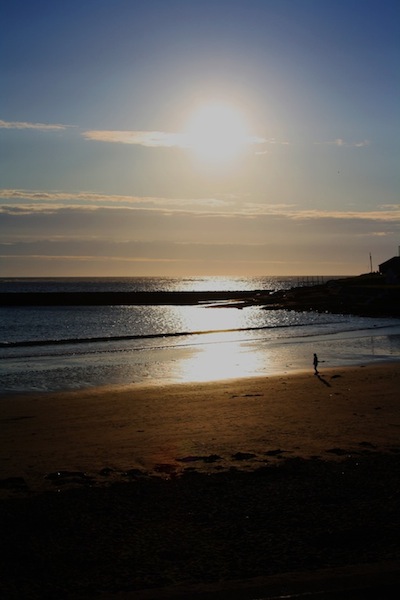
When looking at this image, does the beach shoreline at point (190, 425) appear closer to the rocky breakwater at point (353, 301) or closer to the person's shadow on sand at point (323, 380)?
the person's shadow on sand at point (323, 380)

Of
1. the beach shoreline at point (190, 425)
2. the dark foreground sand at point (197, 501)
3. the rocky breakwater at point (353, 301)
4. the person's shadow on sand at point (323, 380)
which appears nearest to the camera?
the dark foreground sand at point (197, 501)

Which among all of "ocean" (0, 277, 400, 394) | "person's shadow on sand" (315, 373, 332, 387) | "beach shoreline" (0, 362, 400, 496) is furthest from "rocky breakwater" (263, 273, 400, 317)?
"beach shoreline" (0, 362, 400, 496)

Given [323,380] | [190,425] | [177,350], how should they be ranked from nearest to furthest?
[190,425], [323,380], [177,350]

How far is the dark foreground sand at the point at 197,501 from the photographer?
6.58 m

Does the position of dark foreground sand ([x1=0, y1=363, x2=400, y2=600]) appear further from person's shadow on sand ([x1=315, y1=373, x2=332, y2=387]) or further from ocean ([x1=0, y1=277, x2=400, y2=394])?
ocean ([x1=0, y1=277, x2=400, y2=394])

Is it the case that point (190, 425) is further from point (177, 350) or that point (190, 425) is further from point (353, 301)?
point (353, 301)

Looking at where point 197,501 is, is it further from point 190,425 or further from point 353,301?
point 353,301

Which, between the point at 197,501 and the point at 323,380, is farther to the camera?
the point at 323,380

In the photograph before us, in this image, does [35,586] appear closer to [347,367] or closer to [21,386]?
[21,386]

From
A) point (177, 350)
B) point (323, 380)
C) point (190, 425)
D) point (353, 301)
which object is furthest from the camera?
point (353, 301)

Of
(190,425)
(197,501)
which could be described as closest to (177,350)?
(190,425)

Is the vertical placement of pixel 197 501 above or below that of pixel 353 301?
below

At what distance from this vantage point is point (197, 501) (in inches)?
348

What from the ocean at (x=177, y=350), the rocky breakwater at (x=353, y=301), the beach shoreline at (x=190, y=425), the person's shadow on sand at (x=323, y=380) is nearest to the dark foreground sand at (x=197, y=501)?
the beach shoreline at (x=190, y=425)
